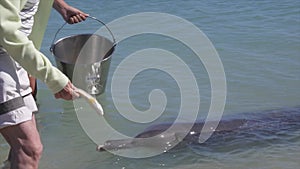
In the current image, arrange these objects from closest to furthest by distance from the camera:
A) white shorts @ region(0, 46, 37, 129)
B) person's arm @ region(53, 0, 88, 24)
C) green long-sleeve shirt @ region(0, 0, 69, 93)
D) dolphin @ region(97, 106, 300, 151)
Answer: green long-sleeve shirt @ region(0, 0, 69, 93) < white shorts @ region(0, 46, 37, 129) < person's arm @ region(53, 0, 88, 24) < dolphin @ region(97, 106, 300, 151)

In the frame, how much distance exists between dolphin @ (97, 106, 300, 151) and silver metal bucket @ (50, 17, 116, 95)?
2.26ft

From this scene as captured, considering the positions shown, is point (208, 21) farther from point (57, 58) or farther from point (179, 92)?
point (57, 58)

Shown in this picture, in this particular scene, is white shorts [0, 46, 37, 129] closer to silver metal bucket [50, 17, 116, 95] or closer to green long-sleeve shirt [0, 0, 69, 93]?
green long-sleeve shirt [0, 0, 69, 93]

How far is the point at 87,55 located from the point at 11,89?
2.43 metres

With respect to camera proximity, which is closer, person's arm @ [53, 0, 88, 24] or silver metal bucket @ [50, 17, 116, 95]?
person's arm @ [53, 0, 88, 24]

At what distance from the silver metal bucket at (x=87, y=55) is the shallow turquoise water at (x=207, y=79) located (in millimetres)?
389

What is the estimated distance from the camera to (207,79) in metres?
6.24

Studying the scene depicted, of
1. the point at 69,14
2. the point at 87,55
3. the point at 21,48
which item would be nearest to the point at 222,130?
the point at 87,55

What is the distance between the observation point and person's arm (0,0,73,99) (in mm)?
2750

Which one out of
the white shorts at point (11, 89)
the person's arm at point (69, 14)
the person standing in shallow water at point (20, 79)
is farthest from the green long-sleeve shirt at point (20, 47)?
the person's arm at point (69, 14)

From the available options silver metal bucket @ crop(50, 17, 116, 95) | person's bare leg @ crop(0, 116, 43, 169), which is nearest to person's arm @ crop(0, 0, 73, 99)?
person's bare leg @ crop(0, 116, 43, 169)

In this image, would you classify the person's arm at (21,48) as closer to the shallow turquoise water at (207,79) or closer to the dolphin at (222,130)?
the shallow turquoise water at (207,79)

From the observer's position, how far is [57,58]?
5.08 metres

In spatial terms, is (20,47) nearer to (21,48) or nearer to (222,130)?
(21,48)
